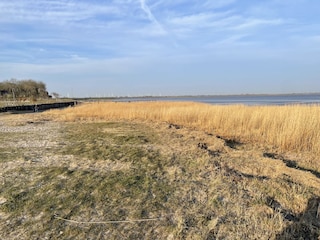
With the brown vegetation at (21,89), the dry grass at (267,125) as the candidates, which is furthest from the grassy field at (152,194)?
the brown vegetation at (21,89)

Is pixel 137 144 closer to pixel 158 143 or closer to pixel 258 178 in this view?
pixel 158 143

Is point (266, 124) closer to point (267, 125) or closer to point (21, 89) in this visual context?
point (267, 125)

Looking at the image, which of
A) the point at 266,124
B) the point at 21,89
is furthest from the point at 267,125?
the point at 21,89

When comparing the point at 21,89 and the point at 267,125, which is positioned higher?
the point at 21,89

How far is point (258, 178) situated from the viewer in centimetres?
473

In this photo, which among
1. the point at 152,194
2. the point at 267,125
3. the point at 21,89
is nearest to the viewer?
the point at 152,194

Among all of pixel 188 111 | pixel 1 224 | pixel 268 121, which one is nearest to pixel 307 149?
pixel 268 121

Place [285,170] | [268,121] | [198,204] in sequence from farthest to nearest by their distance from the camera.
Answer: [268,121], [285,170], [198,204]

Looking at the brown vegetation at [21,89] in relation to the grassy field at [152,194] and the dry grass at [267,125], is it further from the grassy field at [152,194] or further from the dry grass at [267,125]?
the grassy field at [152,194]

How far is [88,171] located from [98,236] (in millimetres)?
2163

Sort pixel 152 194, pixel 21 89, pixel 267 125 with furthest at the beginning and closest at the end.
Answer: pixel 21 89
pixel 267 125
pixel 152 194

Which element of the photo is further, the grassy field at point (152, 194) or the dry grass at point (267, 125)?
the dry grass at point (267, 125)

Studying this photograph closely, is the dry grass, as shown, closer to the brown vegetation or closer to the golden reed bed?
the golden reed bed

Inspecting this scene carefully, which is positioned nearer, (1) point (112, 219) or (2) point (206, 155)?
(1) point (112, 219)
